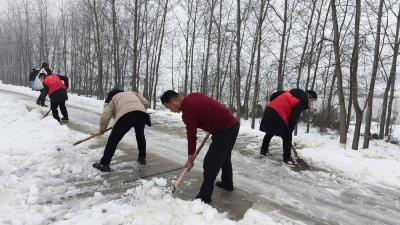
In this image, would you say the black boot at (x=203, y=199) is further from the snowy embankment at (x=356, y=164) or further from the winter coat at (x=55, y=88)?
the winter coat at (x=55, y=88)

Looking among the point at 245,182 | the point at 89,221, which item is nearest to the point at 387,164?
the point at 245,182

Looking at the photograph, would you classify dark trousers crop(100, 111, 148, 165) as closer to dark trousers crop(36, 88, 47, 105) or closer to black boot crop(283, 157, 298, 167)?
black boot crop(283, 157, 298, 167)

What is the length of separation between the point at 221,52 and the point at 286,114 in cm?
2551

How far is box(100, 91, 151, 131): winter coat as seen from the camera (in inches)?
261

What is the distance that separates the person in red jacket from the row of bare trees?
7442 mm

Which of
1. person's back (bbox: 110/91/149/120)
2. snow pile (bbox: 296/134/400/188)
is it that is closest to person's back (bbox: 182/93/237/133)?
person's back (bbox: 110/91/149/120)

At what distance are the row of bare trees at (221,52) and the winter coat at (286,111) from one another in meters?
4.69

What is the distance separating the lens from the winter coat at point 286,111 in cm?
735

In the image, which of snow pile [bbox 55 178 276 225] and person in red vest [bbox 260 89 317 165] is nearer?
snow pile [bbox 55 178 276 225]

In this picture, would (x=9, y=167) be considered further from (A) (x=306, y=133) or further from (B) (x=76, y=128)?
(A) (x=306, y=133)

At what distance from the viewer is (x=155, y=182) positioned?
5.99m

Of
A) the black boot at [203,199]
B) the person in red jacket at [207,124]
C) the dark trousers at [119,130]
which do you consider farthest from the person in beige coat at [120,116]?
the black boot at [203,199]

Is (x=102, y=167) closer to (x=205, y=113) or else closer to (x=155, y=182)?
(x=155, y=182)

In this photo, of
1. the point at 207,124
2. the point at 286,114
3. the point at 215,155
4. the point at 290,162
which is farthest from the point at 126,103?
the point at 290,162
